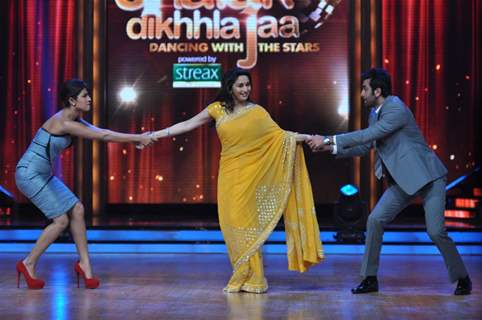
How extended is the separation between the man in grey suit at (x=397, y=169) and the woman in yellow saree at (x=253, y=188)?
0.27 m

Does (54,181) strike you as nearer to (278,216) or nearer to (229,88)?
(229,88)

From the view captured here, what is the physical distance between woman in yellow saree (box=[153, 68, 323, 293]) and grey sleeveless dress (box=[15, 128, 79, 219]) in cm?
83

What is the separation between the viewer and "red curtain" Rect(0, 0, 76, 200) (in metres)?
9.66

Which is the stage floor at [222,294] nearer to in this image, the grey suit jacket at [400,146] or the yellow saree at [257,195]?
the yellow saree at [257,195]

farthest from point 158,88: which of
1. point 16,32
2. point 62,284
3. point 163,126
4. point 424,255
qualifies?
point 62,284

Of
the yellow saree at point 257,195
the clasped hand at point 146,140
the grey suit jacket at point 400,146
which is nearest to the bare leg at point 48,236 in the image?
the clasped hand at point 146,140

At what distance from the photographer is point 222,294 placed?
535 centimetres

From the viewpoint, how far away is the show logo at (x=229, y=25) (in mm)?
9594

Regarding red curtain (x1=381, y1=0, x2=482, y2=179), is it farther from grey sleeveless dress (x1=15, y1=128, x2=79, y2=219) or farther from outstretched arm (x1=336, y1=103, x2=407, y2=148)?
grey sleeveless dress (x1=15, y1=128, x2=79, y2=219)

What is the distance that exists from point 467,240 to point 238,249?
10.4 feet

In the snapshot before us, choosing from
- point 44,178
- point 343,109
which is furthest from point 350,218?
point 44,178

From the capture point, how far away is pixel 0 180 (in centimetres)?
980

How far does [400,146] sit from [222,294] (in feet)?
4.60

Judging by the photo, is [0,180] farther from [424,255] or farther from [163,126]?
[424,255]
